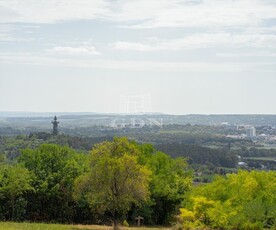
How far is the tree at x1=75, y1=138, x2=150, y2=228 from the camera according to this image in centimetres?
3559

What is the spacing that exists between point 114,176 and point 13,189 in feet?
43.6

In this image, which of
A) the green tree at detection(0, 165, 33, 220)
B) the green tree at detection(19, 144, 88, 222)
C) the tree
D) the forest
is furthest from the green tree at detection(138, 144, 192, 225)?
the green tree at detection(0, 165, 33, 220)

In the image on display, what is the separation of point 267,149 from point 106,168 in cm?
14011

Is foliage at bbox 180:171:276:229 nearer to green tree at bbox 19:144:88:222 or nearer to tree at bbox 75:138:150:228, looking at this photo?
tree at bbox 75:138:150:228

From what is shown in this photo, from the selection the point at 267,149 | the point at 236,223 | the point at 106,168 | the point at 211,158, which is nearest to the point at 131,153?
the point at 106,168

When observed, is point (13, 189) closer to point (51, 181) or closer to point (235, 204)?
point (51, 181)

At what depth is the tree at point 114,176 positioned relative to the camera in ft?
117

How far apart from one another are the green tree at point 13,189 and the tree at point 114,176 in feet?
30.3

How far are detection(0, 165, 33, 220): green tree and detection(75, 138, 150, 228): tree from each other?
9.24m

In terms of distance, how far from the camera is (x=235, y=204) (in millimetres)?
36688

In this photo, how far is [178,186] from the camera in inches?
1999

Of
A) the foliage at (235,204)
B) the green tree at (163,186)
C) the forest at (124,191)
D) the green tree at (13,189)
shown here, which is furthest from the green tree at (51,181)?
the foliage at (235,204)

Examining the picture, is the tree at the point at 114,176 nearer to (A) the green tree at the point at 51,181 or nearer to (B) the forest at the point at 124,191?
(B) the forest at the point at 124,191

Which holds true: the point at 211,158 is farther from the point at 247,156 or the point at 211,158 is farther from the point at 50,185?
the point at 50,185
